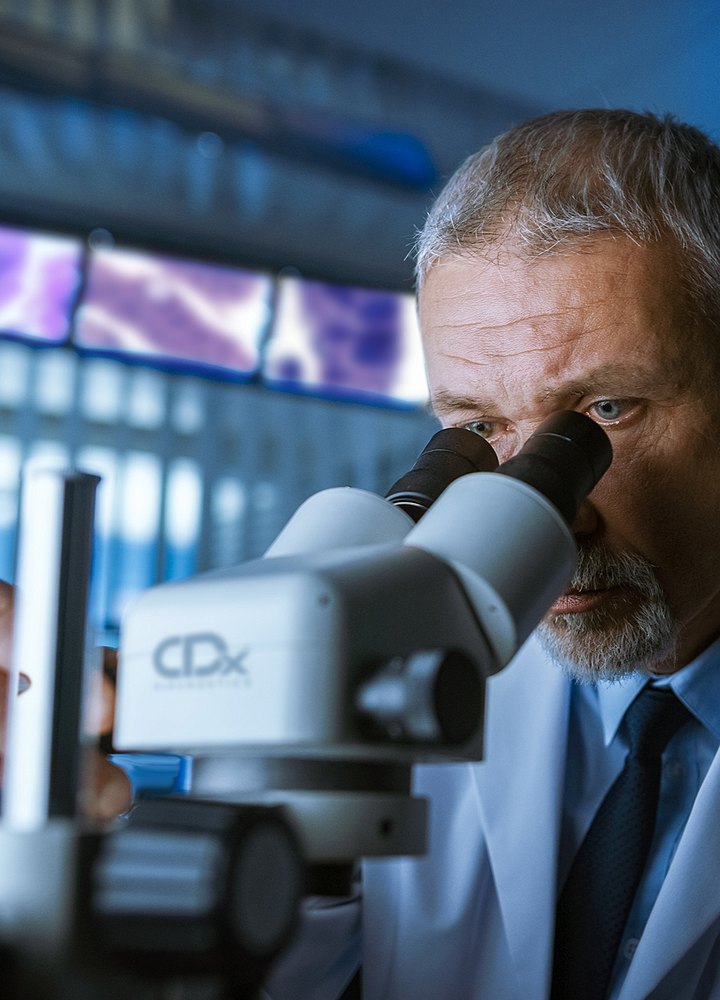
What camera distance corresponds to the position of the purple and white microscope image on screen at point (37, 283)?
4.09 meters

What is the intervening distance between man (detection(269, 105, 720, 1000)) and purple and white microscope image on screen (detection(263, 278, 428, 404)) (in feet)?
10.4

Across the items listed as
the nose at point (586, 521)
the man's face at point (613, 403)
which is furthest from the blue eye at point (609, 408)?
the nose at point (586, 521)

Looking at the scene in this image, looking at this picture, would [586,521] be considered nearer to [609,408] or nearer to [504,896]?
[609,408]

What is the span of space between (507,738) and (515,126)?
84 cm

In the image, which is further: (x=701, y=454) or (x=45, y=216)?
(x=45, y=216)

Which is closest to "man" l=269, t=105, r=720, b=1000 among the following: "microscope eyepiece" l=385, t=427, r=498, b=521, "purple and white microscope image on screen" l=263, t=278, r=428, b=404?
"microscope eyepiece" l=385, t=427, r=498, b=521

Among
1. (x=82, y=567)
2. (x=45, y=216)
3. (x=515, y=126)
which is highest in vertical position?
(x=45, y=216)

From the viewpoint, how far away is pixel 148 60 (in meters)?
3.36

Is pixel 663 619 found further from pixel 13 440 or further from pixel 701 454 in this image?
pixel 13 440

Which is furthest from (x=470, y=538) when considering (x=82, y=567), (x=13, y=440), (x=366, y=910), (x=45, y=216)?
(x=45, y=216)

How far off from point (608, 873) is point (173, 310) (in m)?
3.48

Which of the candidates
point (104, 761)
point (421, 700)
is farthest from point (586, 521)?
point (421, 700)

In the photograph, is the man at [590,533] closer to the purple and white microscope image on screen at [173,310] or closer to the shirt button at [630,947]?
the shirt button at [630,947]

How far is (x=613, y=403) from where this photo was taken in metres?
1.25
